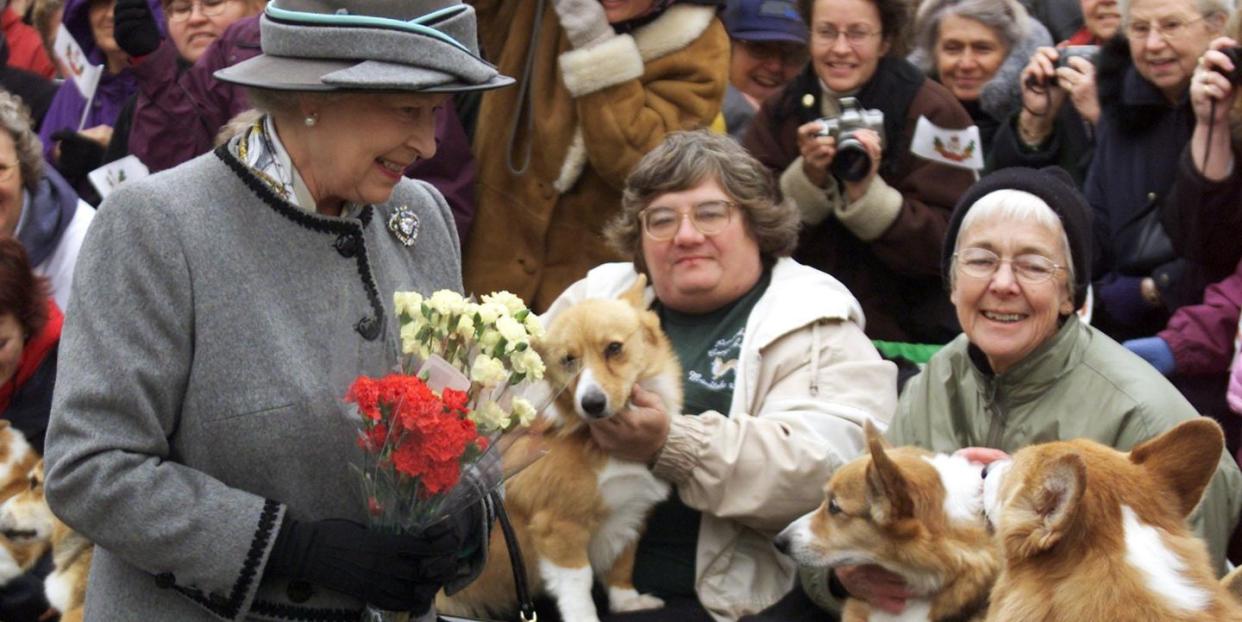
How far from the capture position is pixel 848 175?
5.16 meters

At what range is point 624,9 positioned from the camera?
5461 mm

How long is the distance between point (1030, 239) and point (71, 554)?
105 inches

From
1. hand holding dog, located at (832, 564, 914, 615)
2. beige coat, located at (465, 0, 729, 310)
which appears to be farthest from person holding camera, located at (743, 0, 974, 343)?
hand holding dog, located at (832, 564, 914, 615)

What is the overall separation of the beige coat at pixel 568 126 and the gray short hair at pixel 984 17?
123 cm

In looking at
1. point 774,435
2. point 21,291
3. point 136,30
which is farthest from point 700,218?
point 136,30

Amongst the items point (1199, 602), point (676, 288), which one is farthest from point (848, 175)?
point (1199, 602)

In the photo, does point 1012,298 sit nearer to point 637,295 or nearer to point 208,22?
point 637,295

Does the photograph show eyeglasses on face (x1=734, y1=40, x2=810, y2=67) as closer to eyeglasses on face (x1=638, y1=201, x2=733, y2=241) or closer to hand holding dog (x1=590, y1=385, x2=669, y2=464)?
eyeglasses on face (x1=638, y1=201, x2=733, y2=241)

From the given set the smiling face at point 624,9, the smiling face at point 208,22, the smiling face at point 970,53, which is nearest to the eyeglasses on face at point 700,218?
the smiling face at point 624,9

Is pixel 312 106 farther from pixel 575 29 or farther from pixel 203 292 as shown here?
pixel 575 29

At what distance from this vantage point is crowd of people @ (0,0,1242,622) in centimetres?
289

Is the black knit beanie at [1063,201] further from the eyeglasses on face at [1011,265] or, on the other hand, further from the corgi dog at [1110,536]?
the corgi dog at [1110,536]

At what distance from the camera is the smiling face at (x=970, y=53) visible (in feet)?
20.8

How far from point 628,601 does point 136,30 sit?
139 inches
